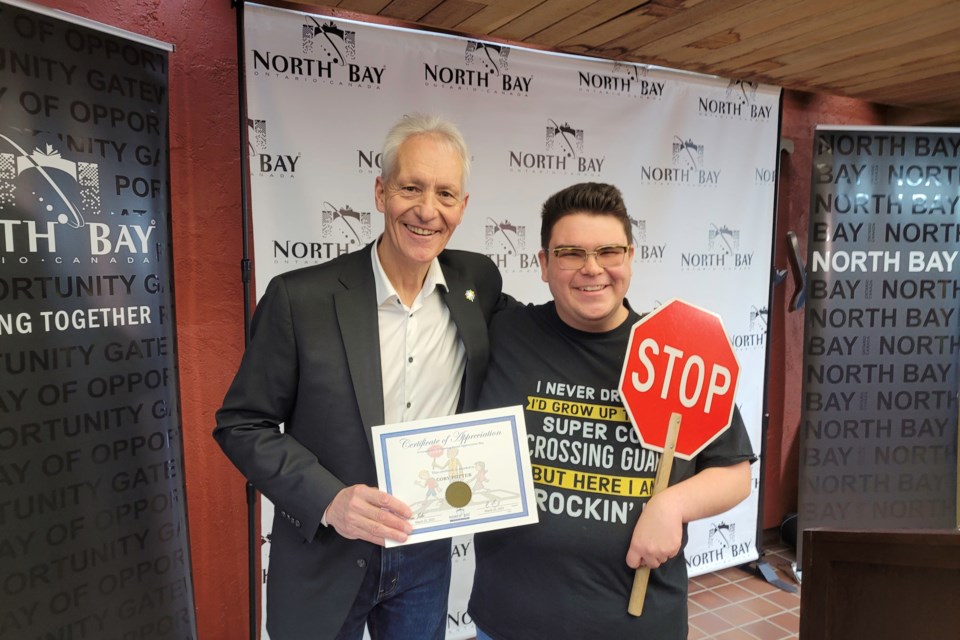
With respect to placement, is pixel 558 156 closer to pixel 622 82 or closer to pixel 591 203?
pixel 622 82

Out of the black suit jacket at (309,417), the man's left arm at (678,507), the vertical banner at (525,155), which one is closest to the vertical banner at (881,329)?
the vertical banner at (525,155)

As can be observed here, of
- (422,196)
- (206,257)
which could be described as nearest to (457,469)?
(422,196)

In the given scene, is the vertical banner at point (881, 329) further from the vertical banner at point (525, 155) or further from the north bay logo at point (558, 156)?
the north bay logo at point (558, 156)

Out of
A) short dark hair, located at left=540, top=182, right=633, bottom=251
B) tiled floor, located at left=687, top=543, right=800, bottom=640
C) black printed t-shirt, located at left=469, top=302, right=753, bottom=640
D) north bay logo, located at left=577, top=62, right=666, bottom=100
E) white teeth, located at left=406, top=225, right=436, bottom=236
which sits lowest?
tiled floor, located at left=687, top=543, right=800, bottom=640

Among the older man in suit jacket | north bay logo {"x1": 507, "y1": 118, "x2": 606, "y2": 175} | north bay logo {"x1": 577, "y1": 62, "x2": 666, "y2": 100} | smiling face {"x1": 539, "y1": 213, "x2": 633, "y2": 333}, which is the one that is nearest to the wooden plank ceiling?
north bay logo {"x1": 577, "y1": 62, "x2": 666, "y2": 100}

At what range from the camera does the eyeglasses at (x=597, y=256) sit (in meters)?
1.29

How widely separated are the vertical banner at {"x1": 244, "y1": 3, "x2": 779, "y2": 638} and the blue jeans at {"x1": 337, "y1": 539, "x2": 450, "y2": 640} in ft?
3.37

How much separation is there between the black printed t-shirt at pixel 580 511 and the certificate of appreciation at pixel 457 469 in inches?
2.7

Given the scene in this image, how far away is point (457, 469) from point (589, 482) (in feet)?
0.88

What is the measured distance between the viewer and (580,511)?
4.09 ft

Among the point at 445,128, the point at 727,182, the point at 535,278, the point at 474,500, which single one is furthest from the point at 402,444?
the point at 727,182

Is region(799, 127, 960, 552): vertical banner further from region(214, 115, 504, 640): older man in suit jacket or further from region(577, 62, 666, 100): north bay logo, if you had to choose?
region(214, 115, 504, 640): older man in suit jacket

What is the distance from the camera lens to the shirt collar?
1480 millimetres

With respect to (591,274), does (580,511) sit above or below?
below
